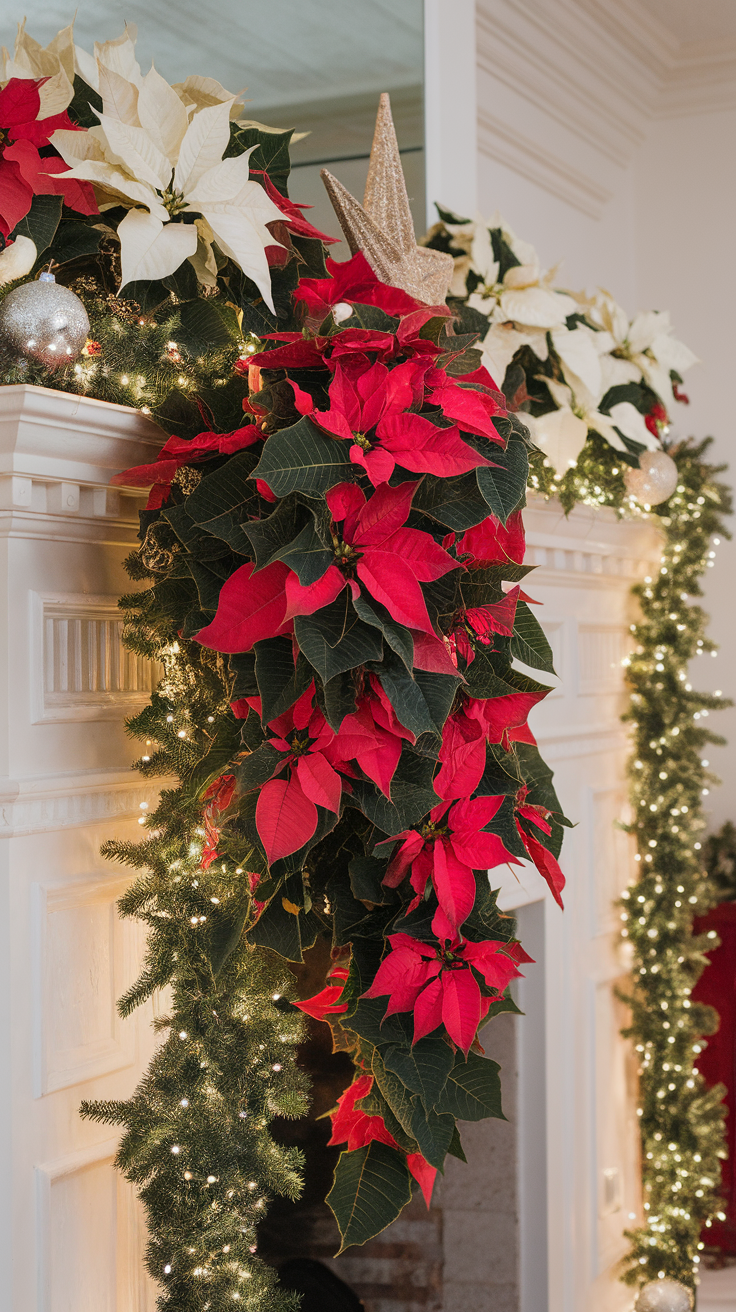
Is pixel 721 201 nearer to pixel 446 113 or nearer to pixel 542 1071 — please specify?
pixel 446 113

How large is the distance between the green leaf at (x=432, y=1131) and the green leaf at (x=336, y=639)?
0.38 meters

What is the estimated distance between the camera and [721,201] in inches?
135

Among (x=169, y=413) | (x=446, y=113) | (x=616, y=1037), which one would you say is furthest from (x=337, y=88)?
(x=616, y=1037)

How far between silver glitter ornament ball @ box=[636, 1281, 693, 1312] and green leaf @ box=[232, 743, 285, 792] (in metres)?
1.92

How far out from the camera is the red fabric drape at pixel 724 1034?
2.81m

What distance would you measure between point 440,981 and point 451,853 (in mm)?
106

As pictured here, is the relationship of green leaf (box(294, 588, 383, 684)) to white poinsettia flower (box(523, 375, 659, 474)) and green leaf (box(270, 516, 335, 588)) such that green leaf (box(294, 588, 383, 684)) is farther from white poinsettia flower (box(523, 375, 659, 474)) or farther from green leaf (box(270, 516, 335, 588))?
white poinsettia flower (box(523, 375, 659, 474))

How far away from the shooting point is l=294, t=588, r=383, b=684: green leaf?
821mm

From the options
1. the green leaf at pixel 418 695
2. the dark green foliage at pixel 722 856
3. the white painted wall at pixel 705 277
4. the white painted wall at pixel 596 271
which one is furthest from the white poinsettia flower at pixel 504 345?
the dark green foliage at pixel 722 856

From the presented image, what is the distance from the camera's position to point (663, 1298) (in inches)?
89.8

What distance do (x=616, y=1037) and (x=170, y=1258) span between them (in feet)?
5.06

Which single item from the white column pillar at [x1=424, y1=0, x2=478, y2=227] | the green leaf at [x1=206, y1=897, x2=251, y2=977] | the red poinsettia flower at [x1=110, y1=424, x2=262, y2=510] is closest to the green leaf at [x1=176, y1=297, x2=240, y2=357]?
the red poinsettia flower at [x1=110, y1=424, x2=262, y2=510]

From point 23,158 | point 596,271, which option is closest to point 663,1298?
point 23,158

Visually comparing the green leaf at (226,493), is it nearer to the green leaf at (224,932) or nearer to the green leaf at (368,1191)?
the green leaf at (224,932)
